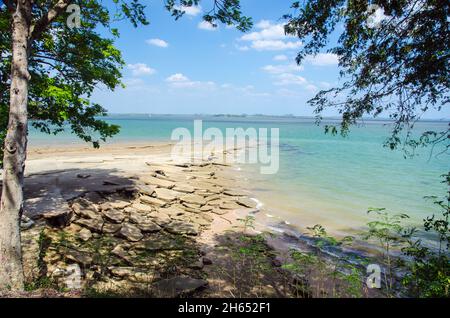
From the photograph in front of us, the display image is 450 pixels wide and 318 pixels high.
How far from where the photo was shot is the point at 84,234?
8148mm

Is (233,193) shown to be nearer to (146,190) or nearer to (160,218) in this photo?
(146,190)

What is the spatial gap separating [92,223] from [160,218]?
7.70 feet

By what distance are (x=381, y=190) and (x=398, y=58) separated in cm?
1416

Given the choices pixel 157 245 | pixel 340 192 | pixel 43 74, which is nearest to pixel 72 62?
pixel 43 74

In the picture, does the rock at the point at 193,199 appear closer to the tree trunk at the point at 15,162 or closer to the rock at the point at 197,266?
the rock at the point at 197,266

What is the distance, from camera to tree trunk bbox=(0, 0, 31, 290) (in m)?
5.23

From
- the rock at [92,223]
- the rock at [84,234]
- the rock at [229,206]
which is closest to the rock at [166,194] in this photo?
the rock at [229,206]

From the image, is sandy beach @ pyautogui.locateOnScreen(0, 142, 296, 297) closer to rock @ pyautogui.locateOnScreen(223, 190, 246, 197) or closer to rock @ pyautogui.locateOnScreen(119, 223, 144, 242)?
rock @ pyautogui.locateOnScreen(119, 223, 144, 242)

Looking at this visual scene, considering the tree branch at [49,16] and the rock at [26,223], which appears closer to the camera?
the tree branch at [49,16]

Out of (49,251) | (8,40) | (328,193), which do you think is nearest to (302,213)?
(328,193)

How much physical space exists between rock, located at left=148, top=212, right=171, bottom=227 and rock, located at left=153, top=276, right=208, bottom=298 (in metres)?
3.58

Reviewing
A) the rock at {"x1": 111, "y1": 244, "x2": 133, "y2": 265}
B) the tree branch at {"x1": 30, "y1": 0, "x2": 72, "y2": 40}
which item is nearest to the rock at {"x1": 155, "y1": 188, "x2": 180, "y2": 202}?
the rock at {"x1": 111, "y1": 244, "x2": 133, "y2": 265}

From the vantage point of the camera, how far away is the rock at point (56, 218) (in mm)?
8367
